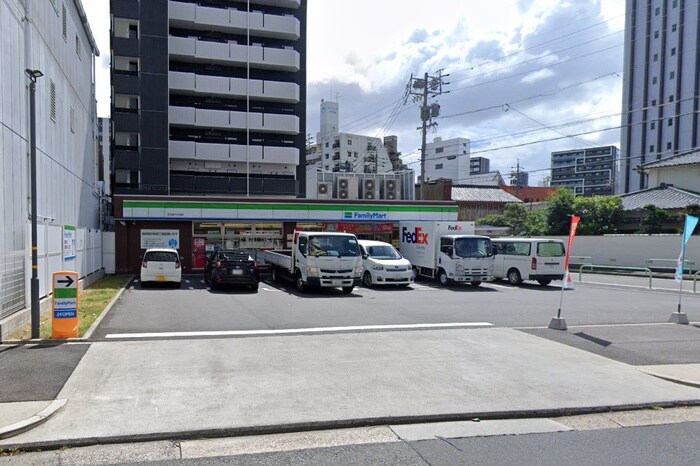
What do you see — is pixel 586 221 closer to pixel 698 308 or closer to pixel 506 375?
pixel 698 308

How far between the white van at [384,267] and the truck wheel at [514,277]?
5721 mm

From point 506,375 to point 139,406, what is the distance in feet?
17.1

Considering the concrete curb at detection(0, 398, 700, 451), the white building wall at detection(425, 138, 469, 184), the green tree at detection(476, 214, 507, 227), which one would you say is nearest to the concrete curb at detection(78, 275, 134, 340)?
the concrete curb at detection(0, 398, 700, 451)

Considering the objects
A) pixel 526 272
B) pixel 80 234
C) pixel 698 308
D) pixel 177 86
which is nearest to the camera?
pixel 698 308

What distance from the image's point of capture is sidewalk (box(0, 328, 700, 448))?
570cm

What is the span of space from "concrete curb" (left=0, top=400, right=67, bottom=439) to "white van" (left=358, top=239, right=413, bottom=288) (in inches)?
606

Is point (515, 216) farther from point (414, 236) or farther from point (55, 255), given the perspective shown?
point (55, 255)

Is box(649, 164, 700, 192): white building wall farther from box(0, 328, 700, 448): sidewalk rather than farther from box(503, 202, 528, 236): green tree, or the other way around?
box(0, 328, 700, 448): sidewalk

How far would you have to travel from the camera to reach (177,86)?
40312mm

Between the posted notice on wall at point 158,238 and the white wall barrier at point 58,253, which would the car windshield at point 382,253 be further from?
the posted notice on wall at point 158,238

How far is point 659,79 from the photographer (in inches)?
3059

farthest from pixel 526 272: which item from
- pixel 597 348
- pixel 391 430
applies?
pixel 391 430

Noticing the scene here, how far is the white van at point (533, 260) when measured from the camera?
75.7 ft

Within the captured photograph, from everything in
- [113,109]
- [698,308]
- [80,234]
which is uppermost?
[113,109]
